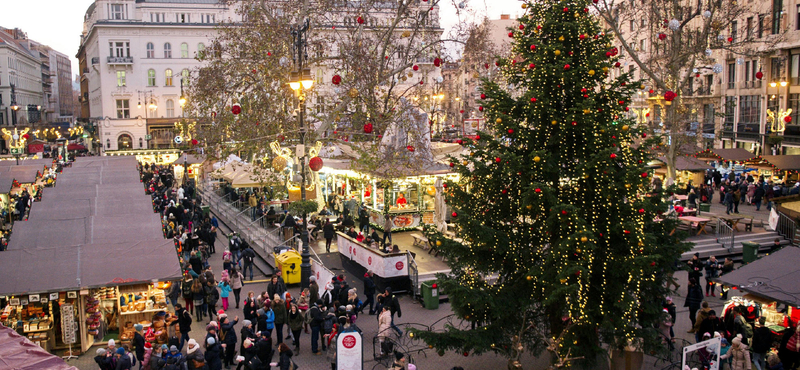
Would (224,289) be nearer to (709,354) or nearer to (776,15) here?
(709,354)

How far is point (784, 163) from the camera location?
2891cm

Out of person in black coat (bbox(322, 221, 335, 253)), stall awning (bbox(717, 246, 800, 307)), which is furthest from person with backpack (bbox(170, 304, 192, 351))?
stall awning (bbox(717, 246, 800, 307))

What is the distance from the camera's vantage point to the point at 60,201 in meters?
20.5

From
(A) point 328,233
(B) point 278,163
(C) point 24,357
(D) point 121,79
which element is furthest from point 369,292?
(D) point 121,79

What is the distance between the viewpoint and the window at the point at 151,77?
211 ft

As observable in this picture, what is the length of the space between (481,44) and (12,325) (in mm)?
21478

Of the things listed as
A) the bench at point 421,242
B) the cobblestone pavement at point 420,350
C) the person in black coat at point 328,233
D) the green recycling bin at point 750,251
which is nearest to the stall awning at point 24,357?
the cobblestone pavement at point 420,350

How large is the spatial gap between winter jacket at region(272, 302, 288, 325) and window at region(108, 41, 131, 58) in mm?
56929

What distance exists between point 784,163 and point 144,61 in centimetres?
5571

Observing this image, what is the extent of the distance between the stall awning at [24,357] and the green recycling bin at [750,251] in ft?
62.9

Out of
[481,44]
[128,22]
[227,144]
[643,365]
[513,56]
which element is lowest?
[643,365]

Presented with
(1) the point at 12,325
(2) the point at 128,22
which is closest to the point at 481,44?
(1) the point at 12,325

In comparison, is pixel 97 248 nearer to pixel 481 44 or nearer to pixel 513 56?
pixel 513 56

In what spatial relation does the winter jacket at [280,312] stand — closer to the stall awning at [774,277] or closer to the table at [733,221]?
the stall awning at [774,277]
